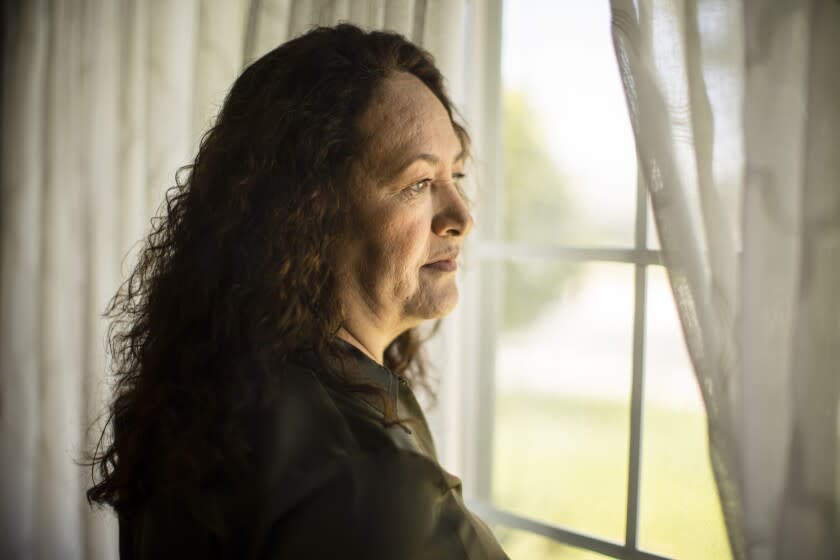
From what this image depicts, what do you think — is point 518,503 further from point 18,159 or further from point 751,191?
point 18,159

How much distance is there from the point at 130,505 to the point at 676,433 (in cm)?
100

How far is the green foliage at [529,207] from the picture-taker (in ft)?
4.28

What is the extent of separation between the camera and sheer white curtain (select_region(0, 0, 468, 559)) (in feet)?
5.04

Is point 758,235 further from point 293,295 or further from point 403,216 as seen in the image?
point 293,295

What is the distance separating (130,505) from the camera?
0.86m

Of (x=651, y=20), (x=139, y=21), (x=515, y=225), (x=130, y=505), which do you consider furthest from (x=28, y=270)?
(x=651, y=20)

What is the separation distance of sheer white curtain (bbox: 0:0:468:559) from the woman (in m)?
0.51

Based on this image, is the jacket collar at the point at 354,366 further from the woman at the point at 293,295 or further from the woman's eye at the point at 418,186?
the woman's eye at the point at 418,186

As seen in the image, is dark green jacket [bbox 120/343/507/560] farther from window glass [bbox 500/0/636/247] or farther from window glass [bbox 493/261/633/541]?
window glass [bbox 500/0/636/247]

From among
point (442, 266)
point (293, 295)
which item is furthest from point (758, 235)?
point (293, 295)

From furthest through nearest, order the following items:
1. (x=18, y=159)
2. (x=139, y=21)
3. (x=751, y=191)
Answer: (x=18, y=159) < (x=139, y=21) < (x=751, y=191)

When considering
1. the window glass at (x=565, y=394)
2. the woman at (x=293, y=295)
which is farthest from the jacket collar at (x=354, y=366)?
the window glass at (x=565, y=394)

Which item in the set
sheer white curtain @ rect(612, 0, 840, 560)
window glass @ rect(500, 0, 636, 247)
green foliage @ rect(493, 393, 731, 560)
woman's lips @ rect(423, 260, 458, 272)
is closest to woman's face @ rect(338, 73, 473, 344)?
woman's lips @ rect(423, 260, 458, 272)

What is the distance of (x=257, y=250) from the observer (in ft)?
2.89
